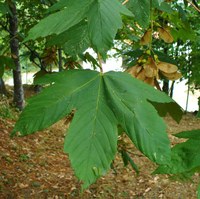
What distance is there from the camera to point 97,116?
1.02 meters

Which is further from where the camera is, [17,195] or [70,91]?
[17,195]

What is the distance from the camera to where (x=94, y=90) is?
1132mm

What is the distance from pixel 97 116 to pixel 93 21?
275 millimetres

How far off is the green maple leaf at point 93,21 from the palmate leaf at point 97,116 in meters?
0.22

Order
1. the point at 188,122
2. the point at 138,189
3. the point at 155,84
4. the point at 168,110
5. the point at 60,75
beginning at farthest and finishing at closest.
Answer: the point at 188,122 → the point at 138,189 → the point at 168,110 → the point at 155,84 → the point at 60,75

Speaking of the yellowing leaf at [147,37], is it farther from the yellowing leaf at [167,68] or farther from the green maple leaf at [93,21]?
the green maple leaf at [93,21]

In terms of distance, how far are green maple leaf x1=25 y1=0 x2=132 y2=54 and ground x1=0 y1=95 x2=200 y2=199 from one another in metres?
3.89

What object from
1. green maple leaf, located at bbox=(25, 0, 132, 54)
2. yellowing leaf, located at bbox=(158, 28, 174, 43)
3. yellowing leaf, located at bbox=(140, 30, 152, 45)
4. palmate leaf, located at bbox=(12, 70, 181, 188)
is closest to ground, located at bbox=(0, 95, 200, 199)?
yellowing leaf, located at bbox=(158, 28, 174, 43)

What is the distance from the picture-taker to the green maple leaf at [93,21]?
0.90 meters

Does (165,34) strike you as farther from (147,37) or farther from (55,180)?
(55,180)

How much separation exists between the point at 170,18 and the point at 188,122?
1004 cm

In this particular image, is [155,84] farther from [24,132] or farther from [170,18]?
[170,18]

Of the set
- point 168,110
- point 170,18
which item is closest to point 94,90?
point 168,110

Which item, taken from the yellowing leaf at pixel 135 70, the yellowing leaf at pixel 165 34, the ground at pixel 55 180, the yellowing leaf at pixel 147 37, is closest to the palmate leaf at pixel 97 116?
the yellowing leaf at pixel 135 70
